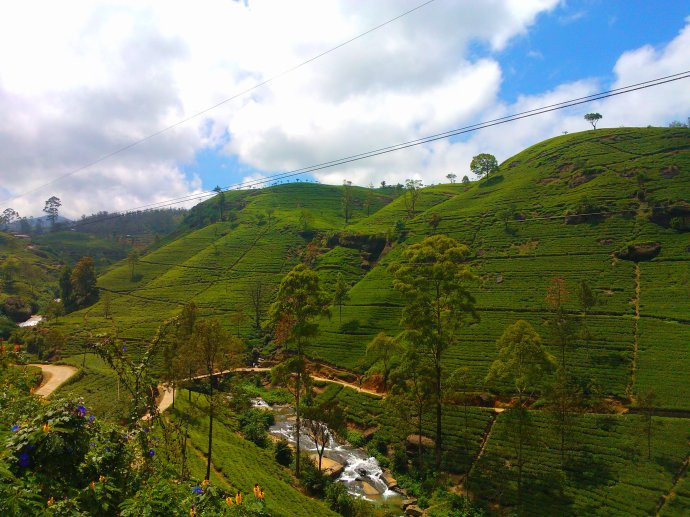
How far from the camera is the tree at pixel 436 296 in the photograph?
30.1 m

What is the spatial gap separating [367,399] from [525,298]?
31.8m

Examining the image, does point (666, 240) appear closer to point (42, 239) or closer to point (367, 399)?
point (367, 399)

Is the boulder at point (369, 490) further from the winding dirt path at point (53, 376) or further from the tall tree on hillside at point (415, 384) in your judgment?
the winding dirt path at point (53, 376)

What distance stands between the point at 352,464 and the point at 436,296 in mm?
16726

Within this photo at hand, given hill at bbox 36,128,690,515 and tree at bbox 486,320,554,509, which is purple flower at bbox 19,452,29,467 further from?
tree at bbox 486,320,554,509

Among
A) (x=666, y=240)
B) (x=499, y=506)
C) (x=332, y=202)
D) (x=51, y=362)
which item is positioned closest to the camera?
(x=499, y=506)

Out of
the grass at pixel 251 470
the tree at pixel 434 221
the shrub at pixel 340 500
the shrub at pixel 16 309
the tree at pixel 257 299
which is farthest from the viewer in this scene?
the tree at pixel 434 221

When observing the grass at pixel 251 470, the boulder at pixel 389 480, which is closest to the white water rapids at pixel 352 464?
the boulder at pixel 389 480

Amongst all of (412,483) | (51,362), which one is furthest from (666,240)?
(51,362)

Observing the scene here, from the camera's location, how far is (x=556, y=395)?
2803 cm

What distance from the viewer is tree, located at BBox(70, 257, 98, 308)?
3686 inches

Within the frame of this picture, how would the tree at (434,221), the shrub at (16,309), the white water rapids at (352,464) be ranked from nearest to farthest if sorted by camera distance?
the white water rapids at (352,464), the shrub at (16,309), the tree at (434,221)

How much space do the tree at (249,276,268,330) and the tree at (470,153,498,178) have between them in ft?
319

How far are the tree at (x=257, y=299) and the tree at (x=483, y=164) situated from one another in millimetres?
97279
